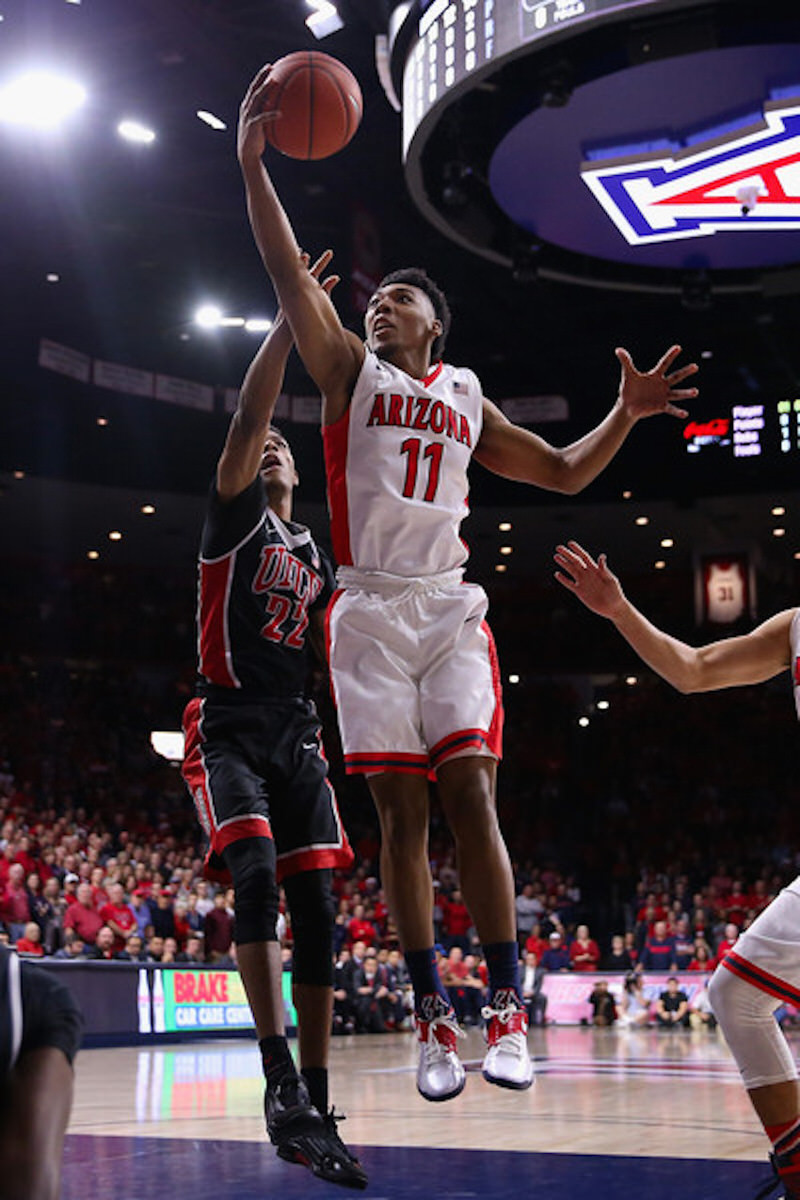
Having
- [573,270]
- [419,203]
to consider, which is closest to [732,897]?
[573,270]

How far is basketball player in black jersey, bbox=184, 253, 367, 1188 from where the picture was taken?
15.7 ft

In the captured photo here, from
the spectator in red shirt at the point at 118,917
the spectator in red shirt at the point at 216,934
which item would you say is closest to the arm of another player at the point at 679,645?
the spectator in red shirt at the point at 118,917

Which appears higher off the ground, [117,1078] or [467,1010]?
[117,1078]

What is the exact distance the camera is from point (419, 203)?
1520cm

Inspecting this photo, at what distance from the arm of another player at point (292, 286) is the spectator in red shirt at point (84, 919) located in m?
11.2

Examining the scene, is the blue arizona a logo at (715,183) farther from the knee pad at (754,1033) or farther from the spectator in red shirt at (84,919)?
the knee pad at (754,1033)

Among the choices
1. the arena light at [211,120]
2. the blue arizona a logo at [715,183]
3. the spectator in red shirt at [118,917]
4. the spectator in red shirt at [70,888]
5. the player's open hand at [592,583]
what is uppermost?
the arena light at [211,120]

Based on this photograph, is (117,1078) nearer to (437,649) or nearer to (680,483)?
(437,649)

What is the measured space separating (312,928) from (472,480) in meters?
22.2

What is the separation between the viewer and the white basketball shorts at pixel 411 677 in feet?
14.5

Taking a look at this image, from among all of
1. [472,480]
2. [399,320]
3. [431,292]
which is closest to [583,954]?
[472,480]

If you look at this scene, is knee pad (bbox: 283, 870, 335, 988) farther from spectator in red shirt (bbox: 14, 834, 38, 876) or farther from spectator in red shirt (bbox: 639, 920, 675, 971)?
spectator in red shirt (bbox: 639, 920, 675, 971)

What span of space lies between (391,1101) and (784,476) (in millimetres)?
19087

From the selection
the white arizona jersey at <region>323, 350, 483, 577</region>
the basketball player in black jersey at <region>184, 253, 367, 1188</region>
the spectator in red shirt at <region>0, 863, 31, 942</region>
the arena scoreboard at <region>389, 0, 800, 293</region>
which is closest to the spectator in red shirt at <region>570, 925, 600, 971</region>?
the spectator in red shirt at <region>0, 863, 31, 942</region>
